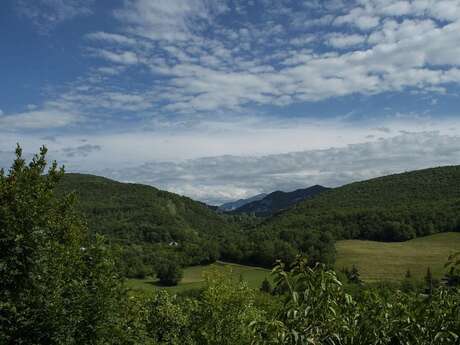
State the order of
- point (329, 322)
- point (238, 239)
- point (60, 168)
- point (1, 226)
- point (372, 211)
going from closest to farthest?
point (329, 322), point (1, 226), point (60, 168), point (238, 239), point (372, 211)

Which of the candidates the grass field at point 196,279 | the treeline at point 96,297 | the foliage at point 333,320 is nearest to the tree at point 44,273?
the treeline at point 96,297

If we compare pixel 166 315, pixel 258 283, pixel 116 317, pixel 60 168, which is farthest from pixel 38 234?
pixel 258 283

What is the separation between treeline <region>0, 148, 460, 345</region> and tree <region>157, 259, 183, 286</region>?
102 m

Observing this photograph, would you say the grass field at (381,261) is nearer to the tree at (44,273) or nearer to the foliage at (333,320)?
the tree at (44,273)

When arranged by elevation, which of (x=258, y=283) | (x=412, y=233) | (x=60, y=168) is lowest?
(x=258, y=283)

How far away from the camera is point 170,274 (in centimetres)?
12938

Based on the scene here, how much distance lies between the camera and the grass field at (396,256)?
4609 inches

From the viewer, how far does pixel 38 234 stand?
14.1 m

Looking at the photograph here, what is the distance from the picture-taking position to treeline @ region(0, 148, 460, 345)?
19.0ft

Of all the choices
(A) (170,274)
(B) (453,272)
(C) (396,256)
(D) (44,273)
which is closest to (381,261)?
(C) (396,256)

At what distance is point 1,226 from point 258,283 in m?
106

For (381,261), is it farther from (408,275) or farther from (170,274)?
(170,274)

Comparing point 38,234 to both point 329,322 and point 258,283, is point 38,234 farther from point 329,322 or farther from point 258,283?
point 258,283

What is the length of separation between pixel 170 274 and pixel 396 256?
66.2 metres
